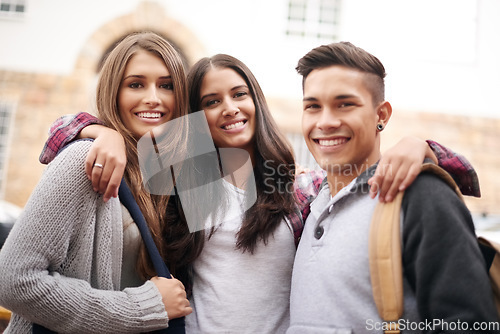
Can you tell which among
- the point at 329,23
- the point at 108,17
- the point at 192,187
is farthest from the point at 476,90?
the point at 192,187

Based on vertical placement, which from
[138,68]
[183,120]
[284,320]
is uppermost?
[138,68]

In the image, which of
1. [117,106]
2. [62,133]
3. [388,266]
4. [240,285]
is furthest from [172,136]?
[388,266]

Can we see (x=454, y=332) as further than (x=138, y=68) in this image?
No

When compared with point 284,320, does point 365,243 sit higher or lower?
higher

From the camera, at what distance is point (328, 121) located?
1.89 m

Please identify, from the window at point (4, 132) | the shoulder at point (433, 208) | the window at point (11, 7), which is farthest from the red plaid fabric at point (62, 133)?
the window at point (11, 7)

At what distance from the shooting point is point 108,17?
954cm

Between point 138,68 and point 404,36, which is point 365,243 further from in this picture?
point 404,36

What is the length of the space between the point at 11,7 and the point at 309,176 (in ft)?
30.8

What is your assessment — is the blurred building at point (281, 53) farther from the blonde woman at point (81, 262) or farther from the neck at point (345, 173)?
the blonde woman at point (81, 262)

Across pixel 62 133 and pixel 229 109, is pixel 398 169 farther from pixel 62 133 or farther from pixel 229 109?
pixel 62 133

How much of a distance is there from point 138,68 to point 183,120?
0.30 meters

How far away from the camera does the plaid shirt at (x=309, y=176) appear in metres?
1.77

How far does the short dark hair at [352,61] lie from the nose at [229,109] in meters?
0.49
